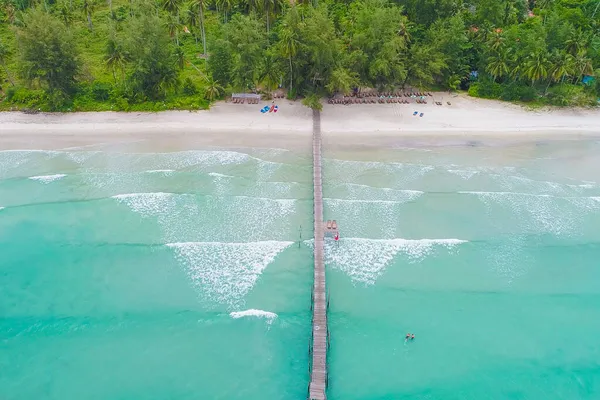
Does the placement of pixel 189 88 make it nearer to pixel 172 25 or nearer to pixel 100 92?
pixel 172 25

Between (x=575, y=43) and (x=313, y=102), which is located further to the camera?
(x=575, y=43)

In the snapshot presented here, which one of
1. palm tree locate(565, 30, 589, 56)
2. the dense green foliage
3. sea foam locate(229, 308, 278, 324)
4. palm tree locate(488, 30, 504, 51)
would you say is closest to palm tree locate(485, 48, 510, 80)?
the dense green foliage

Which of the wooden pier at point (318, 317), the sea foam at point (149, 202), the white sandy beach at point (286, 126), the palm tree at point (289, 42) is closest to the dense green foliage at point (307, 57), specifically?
the palm tree at point (289, 42)

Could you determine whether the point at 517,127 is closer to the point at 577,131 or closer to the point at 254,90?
the point at 577,131

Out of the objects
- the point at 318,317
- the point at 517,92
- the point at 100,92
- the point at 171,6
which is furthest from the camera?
the point at 171,6

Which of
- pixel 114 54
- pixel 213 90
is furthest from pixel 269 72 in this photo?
pixel 114 54

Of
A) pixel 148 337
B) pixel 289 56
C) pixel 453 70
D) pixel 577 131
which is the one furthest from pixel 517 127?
pixel 148 337
